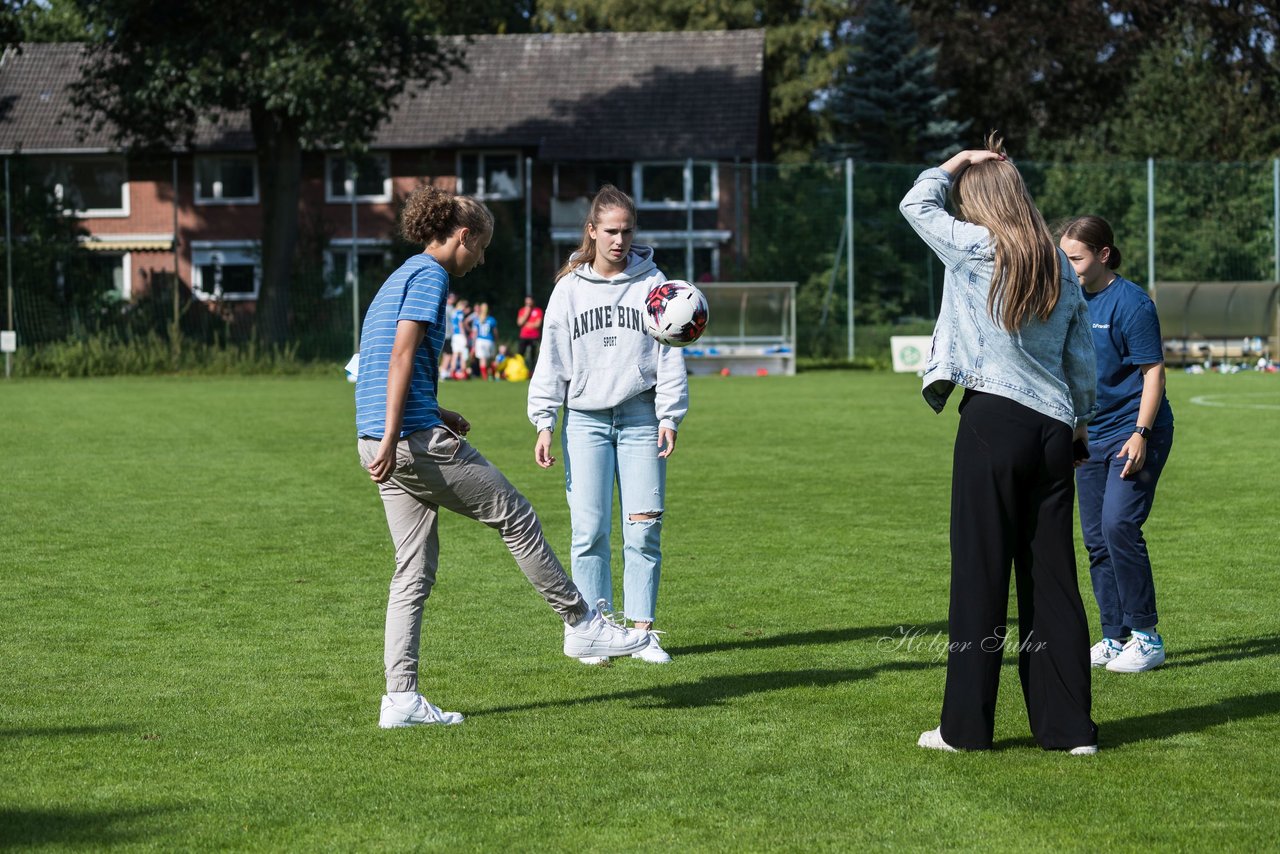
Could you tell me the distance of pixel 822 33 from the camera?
5969cm

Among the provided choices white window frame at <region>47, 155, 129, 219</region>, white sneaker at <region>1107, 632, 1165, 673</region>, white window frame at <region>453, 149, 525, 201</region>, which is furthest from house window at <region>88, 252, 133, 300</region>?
white sneaker at <region>1107, 632, 1165, 673</region>

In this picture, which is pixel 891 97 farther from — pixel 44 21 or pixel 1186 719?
pixel 1186 719

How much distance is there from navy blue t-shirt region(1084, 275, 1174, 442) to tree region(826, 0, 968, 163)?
4247cm

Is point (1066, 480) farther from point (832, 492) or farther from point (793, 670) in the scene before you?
point (832, 492)

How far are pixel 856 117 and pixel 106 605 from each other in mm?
43225

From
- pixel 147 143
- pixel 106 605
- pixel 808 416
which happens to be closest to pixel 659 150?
pixel 147 143

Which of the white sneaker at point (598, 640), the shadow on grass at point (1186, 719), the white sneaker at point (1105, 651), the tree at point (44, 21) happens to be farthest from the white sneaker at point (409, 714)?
the tree at point (44, 21)

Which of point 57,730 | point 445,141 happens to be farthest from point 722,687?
point 445,141

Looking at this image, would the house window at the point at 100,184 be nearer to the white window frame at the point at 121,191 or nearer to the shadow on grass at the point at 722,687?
the white window frame at the point at 121,191

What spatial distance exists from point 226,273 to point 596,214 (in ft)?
115

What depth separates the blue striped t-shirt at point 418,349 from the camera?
5.71 m

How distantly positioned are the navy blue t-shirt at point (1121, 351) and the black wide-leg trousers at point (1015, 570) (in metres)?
1.55

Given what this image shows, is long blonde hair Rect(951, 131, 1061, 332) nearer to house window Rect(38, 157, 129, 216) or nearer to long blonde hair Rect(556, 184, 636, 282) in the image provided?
long blonde hair Rect(556, 184, 636, 282)

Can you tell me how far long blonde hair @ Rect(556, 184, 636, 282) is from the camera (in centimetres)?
692
